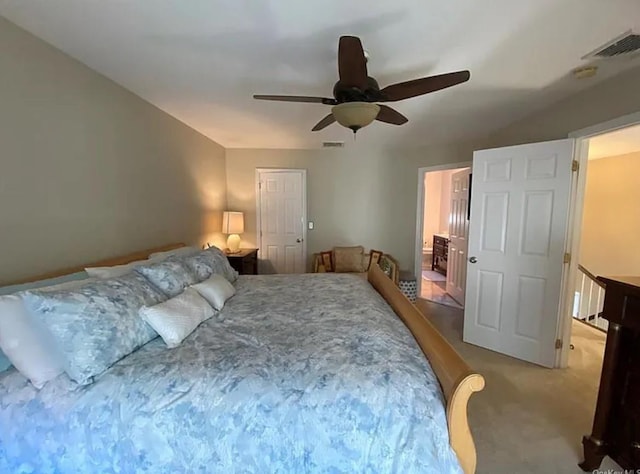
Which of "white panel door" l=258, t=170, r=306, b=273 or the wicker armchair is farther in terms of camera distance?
"white panel door" l=258, t=170, r=306, b=273

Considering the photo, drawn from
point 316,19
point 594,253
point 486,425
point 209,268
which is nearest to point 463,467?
point 486,425

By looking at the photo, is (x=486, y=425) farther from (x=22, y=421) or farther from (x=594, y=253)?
(x=594, y=253)

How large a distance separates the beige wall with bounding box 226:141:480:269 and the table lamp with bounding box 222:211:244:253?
0.59m

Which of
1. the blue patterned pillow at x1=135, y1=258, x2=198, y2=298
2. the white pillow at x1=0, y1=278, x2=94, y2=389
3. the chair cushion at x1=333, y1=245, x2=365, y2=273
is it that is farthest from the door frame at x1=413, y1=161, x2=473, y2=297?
the white pillow at x1=0, y1=278, x2=94, y2=389

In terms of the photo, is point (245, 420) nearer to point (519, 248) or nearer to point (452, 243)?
point (519, 248)

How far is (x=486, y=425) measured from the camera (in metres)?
2.23

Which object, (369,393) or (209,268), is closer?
(369,393)

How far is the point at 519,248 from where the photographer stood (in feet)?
10.5

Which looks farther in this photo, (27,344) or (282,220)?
(282,220)

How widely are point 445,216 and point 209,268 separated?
6546 millimetres

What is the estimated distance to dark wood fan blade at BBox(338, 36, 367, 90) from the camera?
1626mm

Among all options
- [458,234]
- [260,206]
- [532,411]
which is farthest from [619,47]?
[260,206]

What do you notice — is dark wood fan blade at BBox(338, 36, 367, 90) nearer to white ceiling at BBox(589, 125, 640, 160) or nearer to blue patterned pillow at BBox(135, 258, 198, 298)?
blue patterned pillow at BBox(135, 258, 198, 298)

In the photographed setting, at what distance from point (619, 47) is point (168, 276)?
329cm
